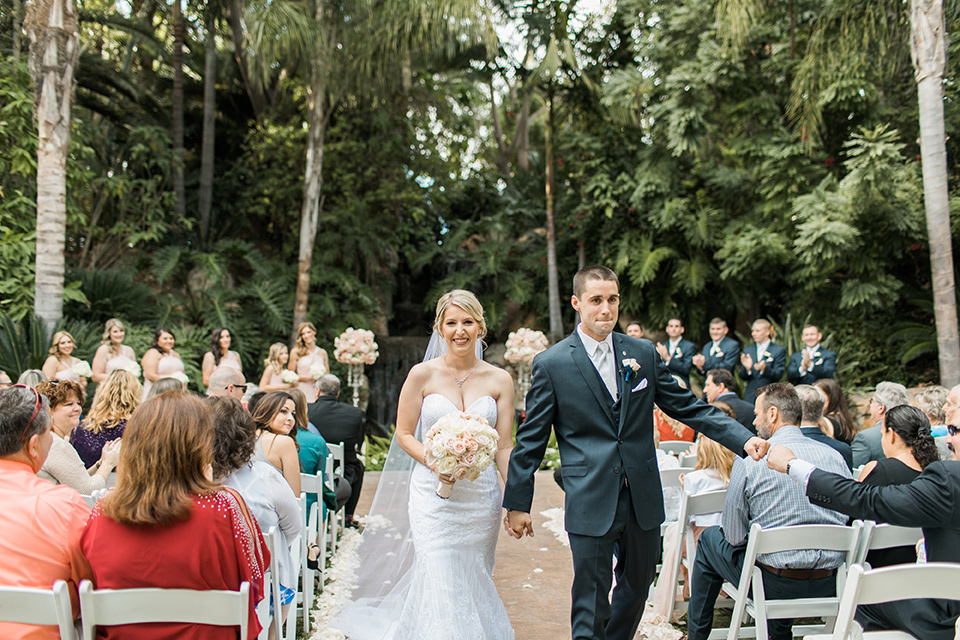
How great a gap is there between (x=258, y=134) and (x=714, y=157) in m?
9.60

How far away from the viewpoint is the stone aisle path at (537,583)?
4336 mm

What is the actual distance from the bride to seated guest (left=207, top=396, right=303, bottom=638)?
600 millimetres

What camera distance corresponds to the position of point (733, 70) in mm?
11586

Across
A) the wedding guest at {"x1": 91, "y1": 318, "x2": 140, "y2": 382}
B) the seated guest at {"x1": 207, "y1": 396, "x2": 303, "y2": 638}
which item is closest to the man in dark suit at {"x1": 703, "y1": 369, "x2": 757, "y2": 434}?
the seated guest at {"x1": 207, "y1": 396, "x2": 303, "y2": 638}

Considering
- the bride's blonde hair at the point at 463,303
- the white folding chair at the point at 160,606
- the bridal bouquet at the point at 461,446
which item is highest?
the bride's blonde hair at the point at 463,303

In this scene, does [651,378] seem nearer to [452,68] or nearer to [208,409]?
[208,409]

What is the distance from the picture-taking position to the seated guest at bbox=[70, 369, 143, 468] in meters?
4.59

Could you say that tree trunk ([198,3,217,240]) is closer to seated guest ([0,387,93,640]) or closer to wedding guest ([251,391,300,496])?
wedding guest ([251,391,300,496])

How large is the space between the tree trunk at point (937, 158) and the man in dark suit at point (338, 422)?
21.9 ft

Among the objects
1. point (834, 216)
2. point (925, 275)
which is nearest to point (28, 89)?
point (834, 216)

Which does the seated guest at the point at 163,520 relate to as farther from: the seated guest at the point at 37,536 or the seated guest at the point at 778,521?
the seated guest at the point at 778,521

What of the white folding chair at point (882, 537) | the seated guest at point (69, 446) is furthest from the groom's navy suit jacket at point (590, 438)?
the seated guest at point (69, 446)

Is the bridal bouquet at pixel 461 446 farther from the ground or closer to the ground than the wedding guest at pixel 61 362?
closer to the ground

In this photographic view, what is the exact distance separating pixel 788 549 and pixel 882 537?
45 cm
